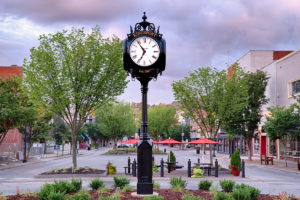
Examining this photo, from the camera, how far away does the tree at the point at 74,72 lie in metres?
24.4

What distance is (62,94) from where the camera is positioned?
78.9 ft

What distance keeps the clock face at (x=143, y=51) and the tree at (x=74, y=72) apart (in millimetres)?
14108

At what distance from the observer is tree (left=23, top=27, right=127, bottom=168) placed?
24375mm

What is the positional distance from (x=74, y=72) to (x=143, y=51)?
15.1 m

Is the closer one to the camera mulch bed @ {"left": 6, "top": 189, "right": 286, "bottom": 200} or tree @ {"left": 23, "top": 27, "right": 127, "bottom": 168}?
mulch bed @ {"left": 6, "top": 189, "right": 286, "bottom": 200}

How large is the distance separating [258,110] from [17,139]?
32.2m

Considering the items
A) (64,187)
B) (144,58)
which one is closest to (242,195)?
(144,58)

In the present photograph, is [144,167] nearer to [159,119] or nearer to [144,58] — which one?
[144,58]

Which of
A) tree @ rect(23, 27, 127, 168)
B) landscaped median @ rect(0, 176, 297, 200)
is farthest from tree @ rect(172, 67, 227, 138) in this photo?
landscaped median @ rect(0, 176, 297, 200)

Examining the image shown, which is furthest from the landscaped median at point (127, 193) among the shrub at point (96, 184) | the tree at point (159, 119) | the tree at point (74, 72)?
the tree at point (159, 119)

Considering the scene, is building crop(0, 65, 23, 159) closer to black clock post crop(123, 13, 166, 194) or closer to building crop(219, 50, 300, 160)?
building crop(219, 50, 300, 160)

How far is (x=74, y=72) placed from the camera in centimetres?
2458

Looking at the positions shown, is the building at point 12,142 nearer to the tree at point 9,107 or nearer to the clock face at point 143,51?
the tree at point 9,107

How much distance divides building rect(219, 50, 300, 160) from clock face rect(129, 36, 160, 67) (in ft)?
98.0
